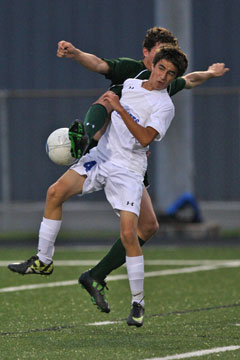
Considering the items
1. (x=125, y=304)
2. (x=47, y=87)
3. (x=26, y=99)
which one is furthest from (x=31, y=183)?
(x=125, y=304)

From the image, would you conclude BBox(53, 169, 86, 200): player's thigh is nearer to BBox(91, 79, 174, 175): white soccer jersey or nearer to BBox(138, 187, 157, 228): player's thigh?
BBox(91, 79, 174, 175): white soccer jersey

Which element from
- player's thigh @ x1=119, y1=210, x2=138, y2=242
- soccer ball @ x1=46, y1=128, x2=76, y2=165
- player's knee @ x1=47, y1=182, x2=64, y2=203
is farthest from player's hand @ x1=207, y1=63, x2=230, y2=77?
player's knee @ x1=47, y1=182, x2=64, y2=203

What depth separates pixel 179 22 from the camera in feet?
55.4

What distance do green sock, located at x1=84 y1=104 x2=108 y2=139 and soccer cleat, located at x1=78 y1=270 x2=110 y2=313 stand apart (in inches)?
47.1

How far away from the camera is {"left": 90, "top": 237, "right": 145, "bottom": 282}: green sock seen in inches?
329

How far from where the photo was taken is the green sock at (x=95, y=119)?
26.2 feet

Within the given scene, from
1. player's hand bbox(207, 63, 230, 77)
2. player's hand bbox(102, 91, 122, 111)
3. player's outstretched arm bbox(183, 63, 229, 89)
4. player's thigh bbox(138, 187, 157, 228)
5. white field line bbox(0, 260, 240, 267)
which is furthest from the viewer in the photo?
white field line bbox(0, 260, 240, 267)

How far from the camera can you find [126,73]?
8461mm

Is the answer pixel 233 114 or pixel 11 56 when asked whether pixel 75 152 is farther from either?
pixel 11 56

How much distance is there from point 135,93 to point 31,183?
1114cm

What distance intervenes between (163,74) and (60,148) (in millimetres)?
982

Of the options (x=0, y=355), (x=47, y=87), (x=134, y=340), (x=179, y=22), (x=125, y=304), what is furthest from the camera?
(x=47, y=87)

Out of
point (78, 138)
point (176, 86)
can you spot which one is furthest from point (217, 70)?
point (78, 138)

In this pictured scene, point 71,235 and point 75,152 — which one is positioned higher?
point 75,152
